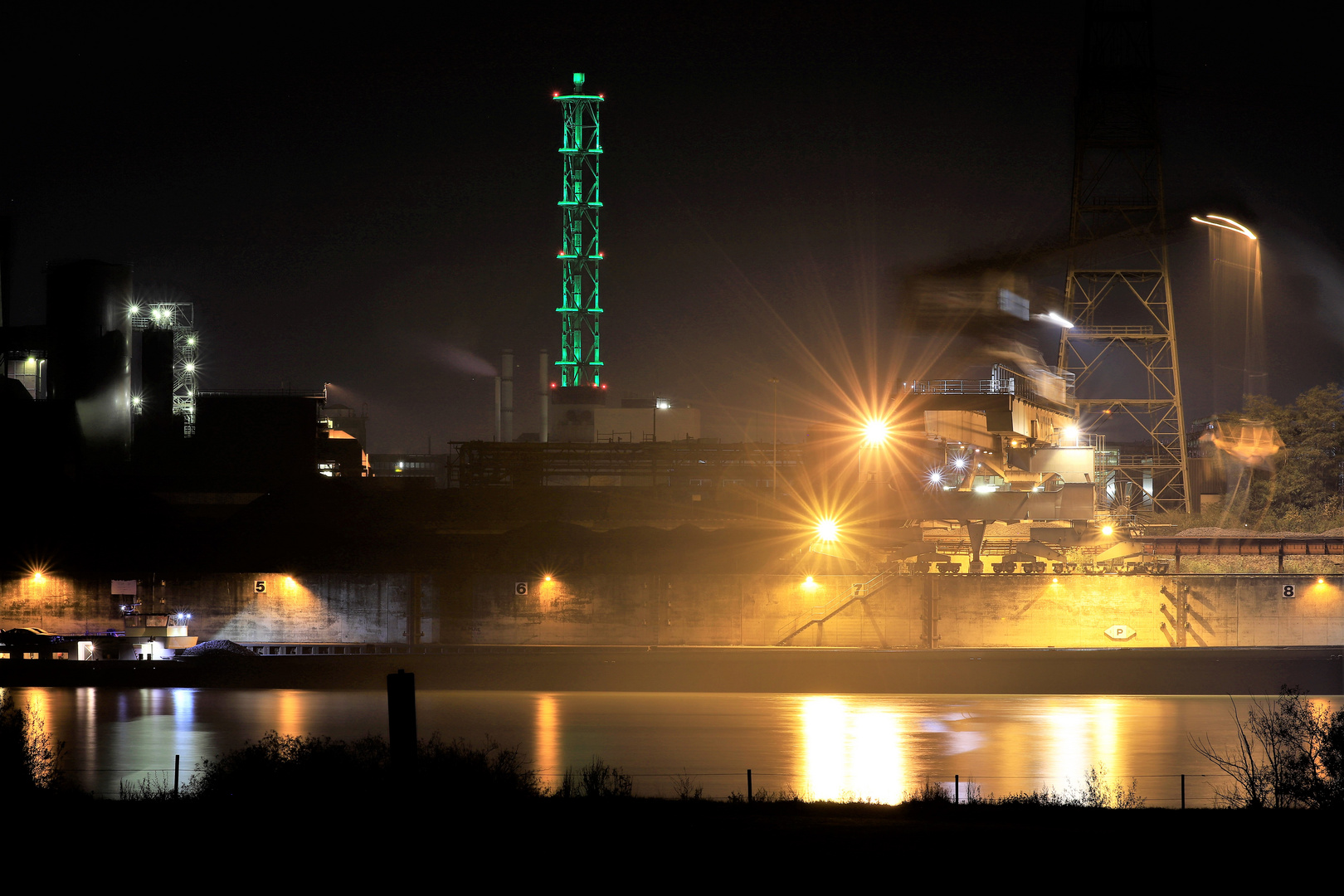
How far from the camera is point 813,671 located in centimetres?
3366

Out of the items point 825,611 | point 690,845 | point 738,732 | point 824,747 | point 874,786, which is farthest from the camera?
point 825,611

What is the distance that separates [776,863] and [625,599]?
24650mm

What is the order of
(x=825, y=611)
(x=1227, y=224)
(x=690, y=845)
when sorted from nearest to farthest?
(x=690, y=845)
(x=825, y=611)
(x=1227, y=224)

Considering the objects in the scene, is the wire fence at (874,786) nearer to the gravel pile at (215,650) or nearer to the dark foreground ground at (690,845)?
the dark foreground ground at (690,845)

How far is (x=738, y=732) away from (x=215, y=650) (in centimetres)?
1802

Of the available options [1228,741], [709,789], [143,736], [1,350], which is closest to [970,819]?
[709,789]

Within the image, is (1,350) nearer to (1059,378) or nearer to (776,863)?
(1059,378)

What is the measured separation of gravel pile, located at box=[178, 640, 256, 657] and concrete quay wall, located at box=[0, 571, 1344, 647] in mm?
1373

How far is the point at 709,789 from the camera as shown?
1909 centimetres

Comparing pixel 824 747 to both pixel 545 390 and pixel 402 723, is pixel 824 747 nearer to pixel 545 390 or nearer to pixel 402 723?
pixel 402 723

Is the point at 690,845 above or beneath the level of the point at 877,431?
beneath

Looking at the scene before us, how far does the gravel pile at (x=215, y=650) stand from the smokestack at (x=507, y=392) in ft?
106

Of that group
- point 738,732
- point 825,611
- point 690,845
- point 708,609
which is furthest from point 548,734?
point 690,845

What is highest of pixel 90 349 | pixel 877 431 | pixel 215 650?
pixel 90 349
